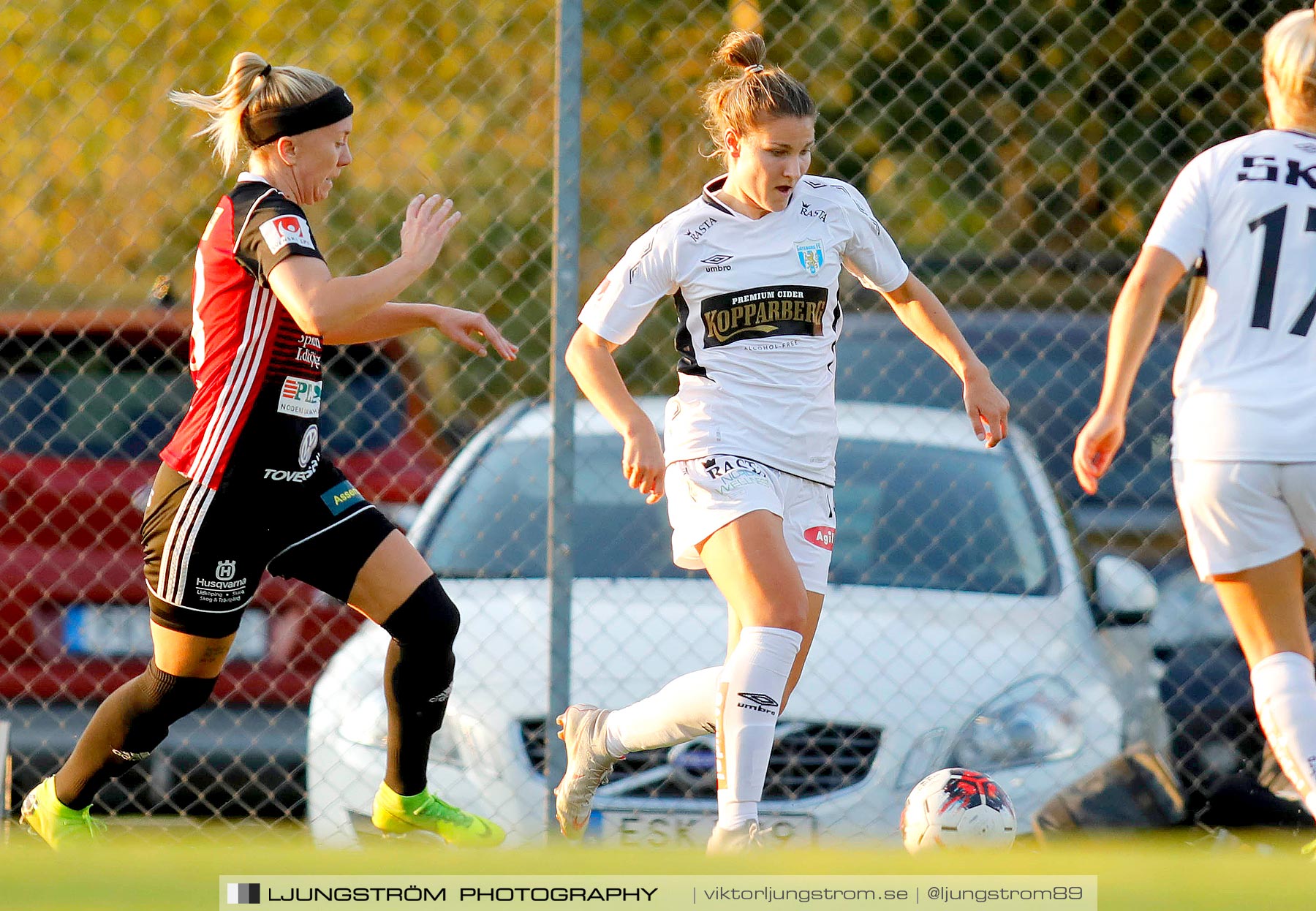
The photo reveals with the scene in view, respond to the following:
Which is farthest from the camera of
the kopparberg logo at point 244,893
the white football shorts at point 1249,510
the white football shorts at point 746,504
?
the white football shorts at point 746,504

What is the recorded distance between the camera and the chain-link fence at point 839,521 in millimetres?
4996

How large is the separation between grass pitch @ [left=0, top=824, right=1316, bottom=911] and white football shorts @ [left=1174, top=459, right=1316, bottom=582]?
66 cm

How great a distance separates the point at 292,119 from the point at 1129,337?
2.05 metres

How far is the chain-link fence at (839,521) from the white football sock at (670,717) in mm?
550

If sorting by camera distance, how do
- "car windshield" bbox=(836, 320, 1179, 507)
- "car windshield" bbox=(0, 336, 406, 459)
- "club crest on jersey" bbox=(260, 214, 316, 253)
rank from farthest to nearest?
1. "car windshield" bbox=(836, 320, 1179, 507)
2. "car windshield" bbox=(0, 336, 406, 459)
3. "club crest on jersey" bbox=(260, 214, 316, 253)

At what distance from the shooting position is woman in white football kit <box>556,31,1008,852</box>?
3787 millimetres

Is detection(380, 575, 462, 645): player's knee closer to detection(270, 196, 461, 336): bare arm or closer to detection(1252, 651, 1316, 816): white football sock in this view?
detection(270, 196, 461, 336): bare arm

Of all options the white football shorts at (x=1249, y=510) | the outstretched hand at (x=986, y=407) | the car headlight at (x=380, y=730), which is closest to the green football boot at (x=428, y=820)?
the car headlight at (x=380, y=730)

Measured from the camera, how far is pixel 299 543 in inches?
157

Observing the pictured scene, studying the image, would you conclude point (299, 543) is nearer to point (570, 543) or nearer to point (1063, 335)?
point (570, 543)

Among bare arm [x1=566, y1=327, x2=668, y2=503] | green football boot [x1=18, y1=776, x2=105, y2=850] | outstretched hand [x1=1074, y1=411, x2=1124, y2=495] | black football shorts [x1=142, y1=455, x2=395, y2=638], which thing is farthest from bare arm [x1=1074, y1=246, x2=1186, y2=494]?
green football boot [x1=18, y1=776, x2=105, y2=850]

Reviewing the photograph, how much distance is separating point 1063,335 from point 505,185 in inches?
158

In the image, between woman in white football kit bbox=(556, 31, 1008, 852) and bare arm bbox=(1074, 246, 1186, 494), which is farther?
woman in white football kit bbox=(556, 31, 1008, 852)

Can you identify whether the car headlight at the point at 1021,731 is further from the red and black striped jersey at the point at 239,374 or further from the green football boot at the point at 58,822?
the green football boot at the point at 58,822
